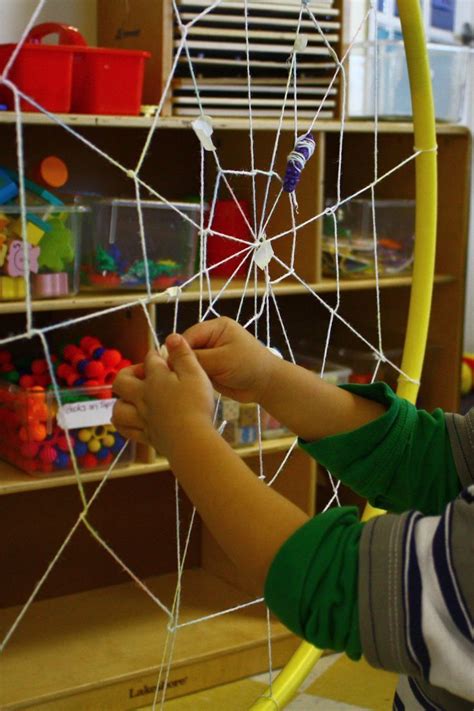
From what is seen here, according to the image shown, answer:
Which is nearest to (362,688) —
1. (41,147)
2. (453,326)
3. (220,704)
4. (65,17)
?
(220,704)

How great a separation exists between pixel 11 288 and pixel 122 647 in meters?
0.52

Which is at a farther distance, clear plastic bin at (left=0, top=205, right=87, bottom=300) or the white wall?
the white wall

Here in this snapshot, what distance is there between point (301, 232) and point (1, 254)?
0.46m

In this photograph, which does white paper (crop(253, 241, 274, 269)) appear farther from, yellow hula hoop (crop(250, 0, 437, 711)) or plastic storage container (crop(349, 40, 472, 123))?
plastic storage container (crop(349, 40, 472, 123))

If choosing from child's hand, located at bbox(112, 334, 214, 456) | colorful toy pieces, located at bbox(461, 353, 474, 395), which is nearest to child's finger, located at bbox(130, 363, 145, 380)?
child's hand, located at bbox(112, 334, 214, 456)

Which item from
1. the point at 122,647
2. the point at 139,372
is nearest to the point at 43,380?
the point at 122,647

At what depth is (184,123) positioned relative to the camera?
49.0 inches

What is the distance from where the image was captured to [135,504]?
5.24 ft

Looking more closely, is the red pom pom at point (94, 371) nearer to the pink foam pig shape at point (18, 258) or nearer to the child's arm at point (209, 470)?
the pink foam pig shape at point (18, 258)

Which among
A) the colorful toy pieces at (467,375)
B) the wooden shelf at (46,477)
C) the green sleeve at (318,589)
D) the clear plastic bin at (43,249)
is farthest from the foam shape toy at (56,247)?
the colorful toy pieces at (467,375)

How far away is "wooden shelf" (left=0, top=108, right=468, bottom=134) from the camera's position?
1122 millimetres

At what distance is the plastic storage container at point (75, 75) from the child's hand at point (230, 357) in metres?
0.51

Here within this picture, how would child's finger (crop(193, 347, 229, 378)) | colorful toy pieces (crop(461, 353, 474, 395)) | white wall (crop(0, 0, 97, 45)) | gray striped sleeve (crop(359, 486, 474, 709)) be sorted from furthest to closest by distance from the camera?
colorful toy pieces (crop(461, 353, 474, 395)), white wall (crop(0, 0, 97, 45)), child's finger (crop(193, 347, 229, 378)), gray striped sleeve (crop(359, 486, 474, 709))

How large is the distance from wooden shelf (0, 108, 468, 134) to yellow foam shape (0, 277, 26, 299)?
174mm
